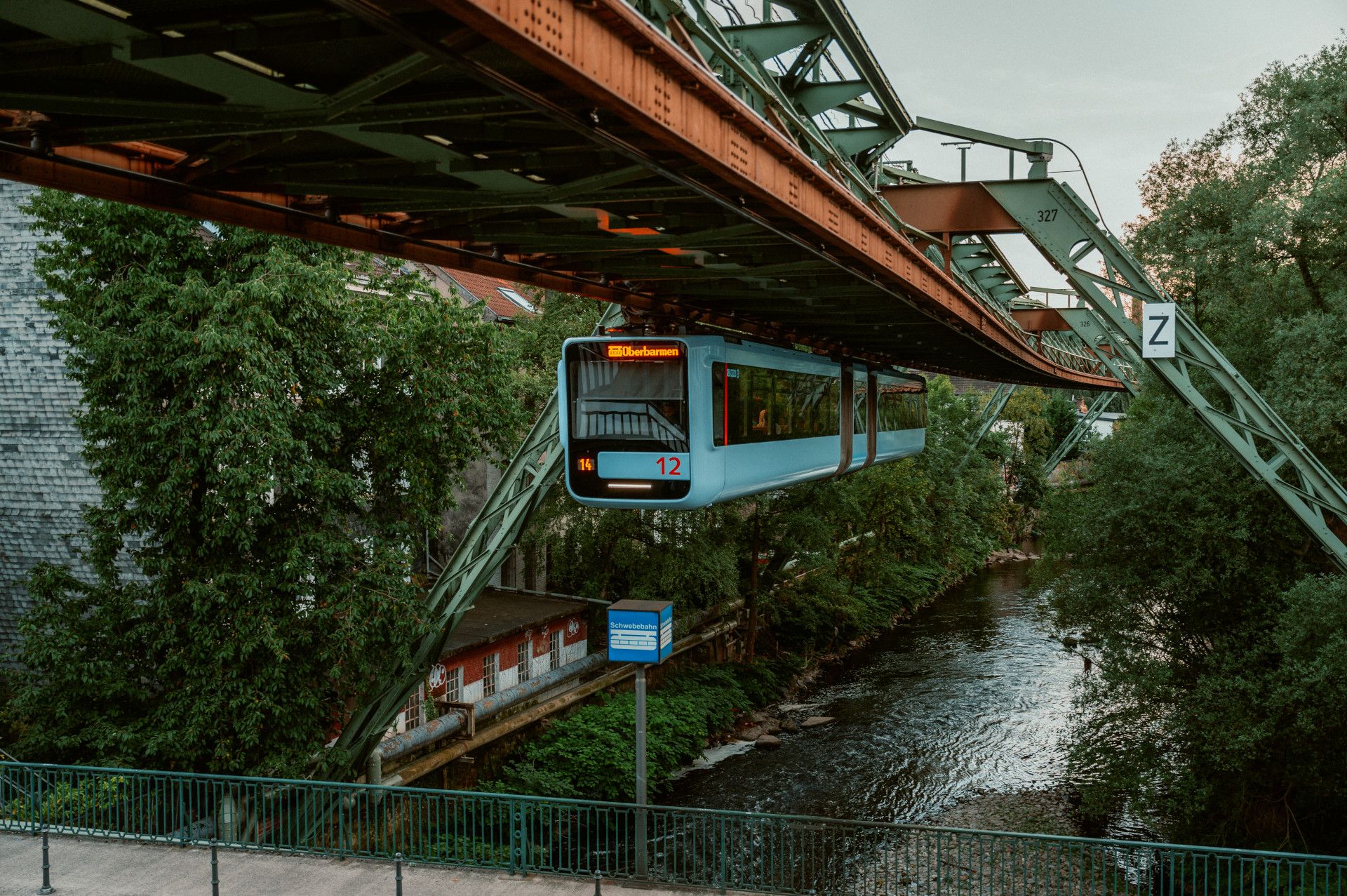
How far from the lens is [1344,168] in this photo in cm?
1439

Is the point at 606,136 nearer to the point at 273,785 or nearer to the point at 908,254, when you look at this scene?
the point at 908,254

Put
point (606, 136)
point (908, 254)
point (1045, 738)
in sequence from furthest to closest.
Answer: point (1045, 738)
point (908, 254)
point (606, 136)

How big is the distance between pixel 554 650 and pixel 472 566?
885 centimetres

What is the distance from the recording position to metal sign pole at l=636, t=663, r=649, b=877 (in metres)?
10.6

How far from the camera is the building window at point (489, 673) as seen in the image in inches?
864

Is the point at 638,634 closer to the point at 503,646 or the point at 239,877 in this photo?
the point at 239,877

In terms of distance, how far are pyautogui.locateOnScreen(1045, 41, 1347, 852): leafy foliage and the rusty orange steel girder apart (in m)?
7.99

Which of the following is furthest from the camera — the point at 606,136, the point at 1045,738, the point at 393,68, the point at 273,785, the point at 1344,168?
the point at 1045,738

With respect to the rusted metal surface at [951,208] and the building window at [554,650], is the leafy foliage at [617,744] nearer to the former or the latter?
the building window at [554,650]

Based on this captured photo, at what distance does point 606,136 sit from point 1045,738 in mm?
21953

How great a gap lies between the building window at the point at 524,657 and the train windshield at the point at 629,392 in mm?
12671

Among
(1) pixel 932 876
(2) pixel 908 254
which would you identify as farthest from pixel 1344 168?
(1) pixel 932 876

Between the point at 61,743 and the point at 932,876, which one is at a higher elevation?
the point at 61,743

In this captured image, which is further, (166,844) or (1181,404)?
(1181,404)
